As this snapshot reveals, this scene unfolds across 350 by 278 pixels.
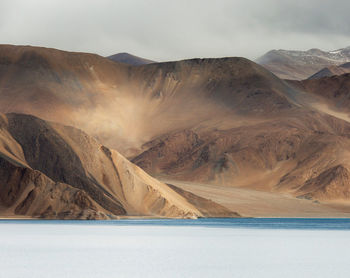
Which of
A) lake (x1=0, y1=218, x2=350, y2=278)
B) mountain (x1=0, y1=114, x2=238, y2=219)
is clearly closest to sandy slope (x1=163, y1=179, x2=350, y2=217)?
mountain (x1=0, y1=114, x2=238, y2=219)

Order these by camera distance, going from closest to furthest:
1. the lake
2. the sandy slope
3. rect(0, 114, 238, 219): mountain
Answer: the lake < rect(0, 114, 238, 219): mountain < the sandy slope

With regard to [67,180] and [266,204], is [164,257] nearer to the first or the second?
[67,180]

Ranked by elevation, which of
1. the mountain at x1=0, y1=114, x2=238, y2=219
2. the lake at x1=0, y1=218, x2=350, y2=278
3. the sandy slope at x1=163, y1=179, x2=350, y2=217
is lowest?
the sandy slope at x1=163, y1=179, x2=350, y2=217

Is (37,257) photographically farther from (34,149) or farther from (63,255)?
(34,149)

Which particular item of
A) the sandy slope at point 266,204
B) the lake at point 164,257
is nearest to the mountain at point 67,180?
the lake at point 164,257

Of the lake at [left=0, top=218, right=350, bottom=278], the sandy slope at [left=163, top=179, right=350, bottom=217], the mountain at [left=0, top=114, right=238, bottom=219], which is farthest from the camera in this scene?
the sandy slope at [left=163, top=179, right=350, bottom=217]

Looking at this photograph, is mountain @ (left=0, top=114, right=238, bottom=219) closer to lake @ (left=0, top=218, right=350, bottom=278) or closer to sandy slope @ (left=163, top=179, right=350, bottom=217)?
lake @ (left=0, top=218, right=350, bottom=278)

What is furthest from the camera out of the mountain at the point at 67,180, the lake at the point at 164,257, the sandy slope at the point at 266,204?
the sandy slope at the point at 266,204

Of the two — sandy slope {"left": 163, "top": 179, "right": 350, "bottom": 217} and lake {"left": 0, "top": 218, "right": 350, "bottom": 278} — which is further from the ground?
lake {"left": 0, "top": 218, "right": 350, "bottom": 278}

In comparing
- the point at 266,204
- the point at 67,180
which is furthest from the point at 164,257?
the point at 266,204

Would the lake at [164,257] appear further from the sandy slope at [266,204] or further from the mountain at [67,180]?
the sandy slope at [266,204]
